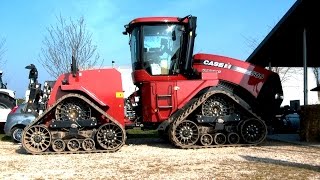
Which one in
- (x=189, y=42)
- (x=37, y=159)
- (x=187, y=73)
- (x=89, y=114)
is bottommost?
(x=37, y=159)

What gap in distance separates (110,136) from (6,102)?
9519mm

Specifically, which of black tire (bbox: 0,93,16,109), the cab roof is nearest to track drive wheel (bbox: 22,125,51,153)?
the cab roof

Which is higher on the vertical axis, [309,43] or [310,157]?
[309,43]

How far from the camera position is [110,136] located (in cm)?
1161

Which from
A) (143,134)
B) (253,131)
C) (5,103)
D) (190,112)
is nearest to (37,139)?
(190,112)

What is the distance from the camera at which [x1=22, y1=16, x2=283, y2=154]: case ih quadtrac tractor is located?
11.6m

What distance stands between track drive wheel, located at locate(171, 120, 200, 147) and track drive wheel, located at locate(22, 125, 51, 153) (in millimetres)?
3218

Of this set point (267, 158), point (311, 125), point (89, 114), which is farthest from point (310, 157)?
point (89, 114)

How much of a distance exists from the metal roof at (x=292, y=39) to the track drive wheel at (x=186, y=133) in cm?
461

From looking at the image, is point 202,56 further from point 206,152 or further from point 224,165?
point 224,165

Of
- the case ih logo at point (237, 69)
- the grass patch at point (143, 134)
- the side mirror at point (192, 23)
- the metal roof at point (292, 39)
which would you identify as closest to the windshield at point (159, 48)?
the side mirror at point (192, 23)

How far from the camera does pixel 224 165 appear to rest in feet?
29.2

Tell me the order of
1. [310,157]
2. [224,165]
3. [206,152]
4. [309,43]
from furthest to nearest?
[309,43]
[206,152]
[310,157]
[224,165]

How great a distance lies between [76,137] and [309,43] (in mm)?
10001
